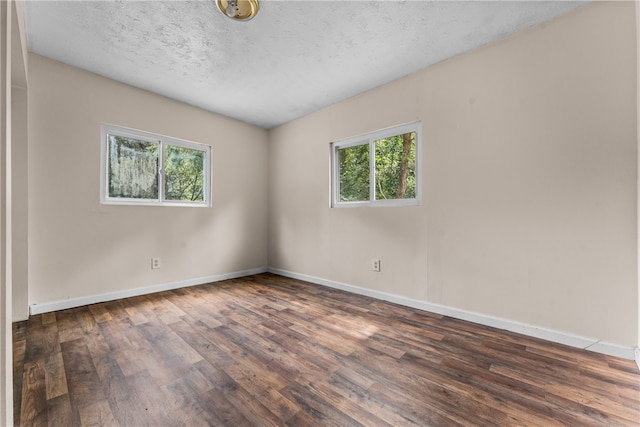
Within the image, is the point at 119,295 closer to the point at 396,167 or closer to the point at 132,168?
the point at 132,168

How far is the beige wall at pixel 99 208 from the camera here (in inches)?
99.4

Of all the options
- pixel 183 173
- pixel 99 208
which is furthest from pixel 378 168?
pixel 99 208

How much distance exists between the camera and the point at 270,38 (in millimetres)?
2258

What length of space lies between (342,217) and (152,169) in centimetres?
248

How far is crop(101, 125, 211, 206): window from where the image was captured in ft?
9.91

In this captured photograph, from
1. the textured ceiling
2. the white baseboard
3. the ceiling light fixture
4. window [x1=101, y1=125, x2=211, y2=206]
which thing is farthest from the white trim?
the ceiling light fixture

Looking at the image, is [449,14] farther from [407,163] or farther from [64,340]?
[64,340]

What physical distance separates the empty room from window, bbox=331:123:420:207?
2 cm

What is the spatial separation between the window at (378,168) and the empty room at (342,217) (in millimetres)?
25

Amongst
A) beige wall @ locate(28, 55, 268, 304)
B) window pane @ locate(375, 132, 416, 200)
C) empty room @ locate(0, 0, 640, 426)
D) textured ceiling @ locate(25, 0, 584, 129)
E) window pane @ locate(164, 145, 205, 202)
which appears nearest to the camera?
empty room @ locate(0, 0, 640, 426)

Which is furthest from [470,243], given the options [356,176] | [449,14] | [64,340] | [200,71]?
[64,340]

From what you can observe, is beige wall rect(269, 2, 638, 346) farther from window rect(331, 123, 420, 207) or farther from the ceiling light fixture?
the ceiling light fixture

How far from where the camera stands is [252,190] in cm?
434

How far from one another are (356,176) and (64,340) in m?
3.13
